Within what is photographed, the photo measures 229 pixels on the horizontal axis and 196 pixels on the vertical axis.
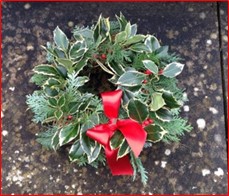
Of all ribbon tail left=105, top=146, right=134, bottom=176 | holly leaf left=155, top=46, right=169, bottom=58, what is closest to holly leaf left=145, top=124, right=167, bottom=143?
ribbon tail left=105, top=146, right=134, bottom=176

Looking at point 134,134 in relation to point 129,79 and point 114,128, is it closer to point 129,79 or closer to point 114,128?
point 114,128

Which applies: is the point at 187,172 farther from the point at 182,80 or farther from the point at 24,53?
the point at 24,53

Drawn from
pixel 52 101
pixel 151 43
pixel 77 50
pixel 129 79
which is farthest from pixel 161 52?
pixel 52 101

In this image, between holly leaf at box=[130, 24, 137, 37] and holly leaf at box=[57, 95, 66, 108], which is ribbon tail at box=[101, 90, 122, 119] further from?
holly leaf at box=[130, 24, 137, 37]

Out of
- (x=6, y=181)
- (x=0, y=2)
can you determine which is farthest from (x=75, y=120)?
(x=0, y=2)

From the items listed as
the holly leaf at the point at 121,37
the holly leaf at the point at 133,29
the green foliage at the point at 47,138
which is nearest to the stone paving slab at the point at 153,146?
the green foliage at the point at 47,138

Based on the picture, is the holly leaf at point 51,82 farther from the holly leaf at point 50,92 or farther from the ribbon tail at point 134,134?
the ribbon tail at point 134,134
